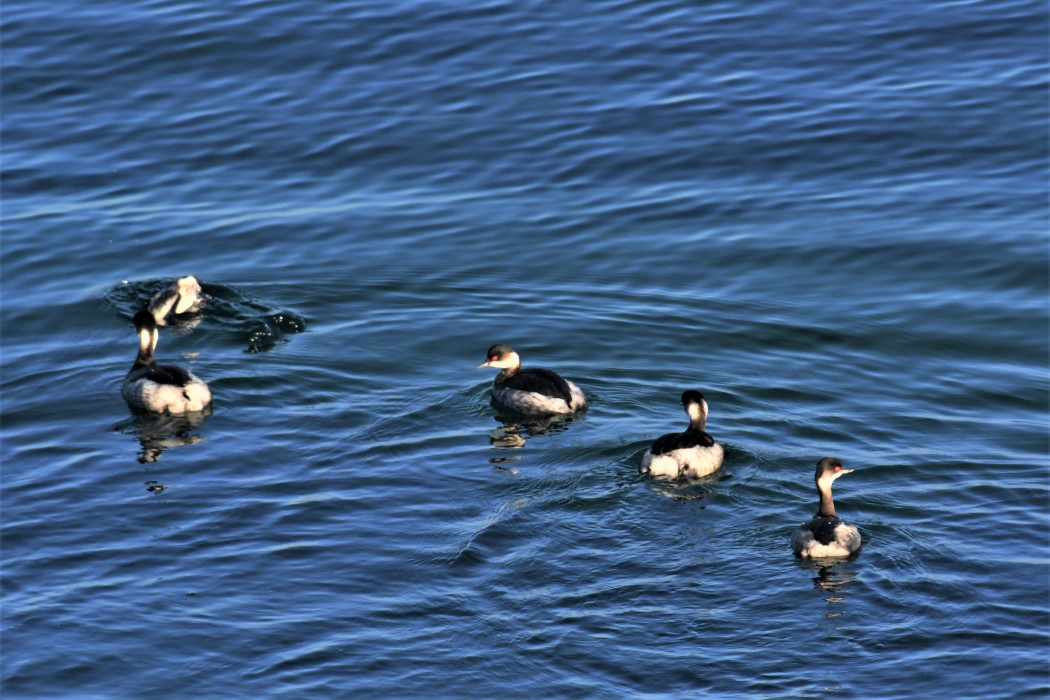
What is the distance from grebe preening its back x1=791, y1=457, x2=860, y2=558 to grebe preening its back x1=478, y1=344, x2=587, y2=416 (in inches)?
143

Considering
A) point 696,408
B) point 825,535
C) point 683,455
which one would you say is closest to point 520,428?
point 696,408

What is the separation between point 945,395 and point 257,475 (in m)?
7.26

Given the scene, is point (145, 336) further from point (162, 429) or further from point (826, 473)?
point (826, 473)

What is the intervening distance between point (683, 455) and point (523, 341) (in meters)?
4.56

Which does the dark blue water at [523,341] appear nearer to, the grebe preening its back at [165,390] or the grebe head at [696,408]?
the grebe preening its back at [165,390]

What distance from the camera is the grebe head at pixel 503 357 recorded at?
17391mm

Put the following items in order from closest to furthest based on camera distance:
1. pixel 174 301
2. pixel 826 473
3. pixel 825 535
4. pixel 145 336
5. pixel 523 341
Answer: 1. pixel 825 535
2. pixel 826 473
3. pixel 145 336
4. pixel 523 341
5. pixel 174 301

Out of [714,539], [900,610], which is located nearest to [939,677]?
[900,610]

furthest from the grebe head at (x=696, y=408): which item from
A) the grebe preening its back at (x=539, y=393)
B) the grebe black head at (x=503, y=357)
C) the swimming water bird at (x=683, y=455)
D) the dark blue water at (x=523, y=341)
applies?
the grebe black head at (x=503, y=357)

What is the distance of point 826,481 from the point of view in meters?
13.7

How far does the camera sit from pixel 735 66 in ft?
86.9

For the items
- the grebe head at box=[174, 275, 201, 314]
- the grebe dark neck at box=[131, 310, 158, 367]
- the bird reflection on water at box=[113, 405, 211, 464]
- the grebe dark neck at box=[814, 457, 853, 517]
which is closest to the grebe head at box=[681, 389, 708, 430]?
the grebe dark neck at box=[814, 457, 853, 517]

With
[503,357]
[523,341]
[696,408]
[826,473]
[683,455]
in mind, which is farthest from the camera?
[523,341]

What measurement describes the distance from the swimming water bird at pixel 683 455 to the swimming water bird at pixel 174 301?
22.4ft
